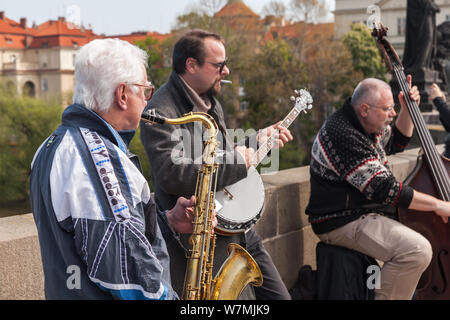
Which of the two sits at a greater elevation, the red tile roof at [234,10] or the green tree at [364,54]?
the red tile roof at [234,10]

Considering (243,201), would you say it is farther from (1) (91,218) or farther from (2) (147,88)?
(1) (91,218)

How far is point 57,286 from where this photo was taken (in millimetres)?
1784

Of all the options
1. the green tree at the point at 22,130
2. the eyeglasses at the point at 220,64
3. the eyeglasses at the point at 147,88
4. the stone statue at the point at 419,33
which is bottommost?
the green tree at the point at 22,130

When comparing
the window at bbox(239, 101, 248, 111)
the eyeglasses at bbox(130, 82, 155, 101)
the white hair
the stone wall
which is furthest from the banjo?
the window at bbox(239, 101, 248, 111)

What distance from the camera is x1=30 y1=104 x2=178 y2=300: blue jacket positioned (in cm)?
171

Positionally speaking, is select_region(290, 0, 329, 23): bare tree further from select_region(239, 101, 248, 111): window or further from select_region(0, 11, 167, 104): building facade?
select_region(0, 11, 167, 104): building facade

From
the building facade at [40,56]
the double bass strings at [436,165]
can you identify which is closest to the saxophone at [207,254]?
the double bass strings at [436,165]

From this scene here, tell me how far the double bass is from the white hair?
8.63 feet

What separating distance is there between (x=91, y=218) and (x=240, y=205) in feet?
4.49

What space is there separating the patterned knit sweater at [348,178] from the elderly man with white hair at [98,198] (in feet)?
6.85

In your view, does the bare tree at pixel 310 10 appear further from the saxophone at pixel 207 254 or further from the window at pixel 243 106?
the saxophone at pixel 207 254

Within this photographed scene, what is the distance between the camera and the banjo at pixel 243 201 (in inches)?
113

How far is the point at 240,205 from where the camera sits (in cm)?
298
